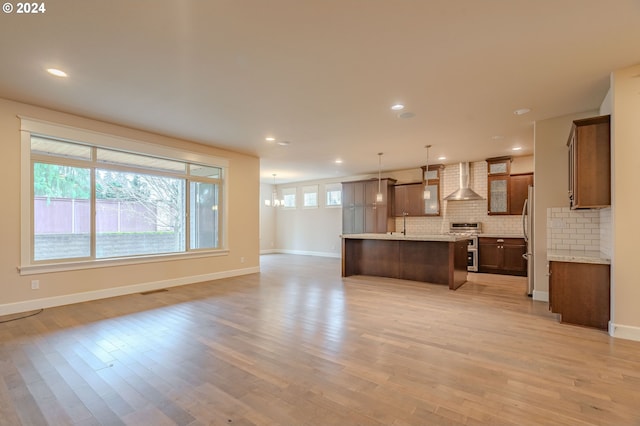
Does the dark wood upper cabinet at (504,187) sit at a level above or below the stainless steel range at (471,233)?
above

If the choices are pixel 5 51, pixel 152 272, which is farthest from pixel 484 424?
pixel 152 272

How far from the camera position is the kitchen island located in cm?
570

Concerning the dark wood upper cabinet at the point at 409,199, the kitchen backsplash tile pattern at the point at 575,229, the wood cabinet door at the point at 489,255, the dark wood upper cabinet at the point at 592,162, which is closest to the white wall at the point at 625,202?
the dark wood upper cabinet at the point at 592,162

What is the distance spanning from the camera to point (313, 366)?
254cm

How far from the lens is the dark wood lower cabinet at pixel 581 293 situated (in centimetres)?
339

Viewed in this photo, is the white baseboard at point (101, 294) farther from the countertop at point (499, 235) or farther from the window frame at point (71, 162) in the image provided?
the countertop at point (499, 235)

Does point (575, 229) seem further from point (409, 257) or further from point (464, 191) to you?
point (464, 191)

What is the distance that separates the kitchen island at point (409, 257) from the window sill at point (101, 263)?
3167 mm

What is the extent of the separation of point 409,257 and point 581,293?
2.96 m

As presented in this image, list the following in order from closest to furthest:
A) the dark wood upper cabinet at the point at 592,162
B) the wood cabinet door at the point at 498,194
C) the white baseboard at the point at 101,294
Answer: the dark wood upper cabinet at the point at 592,162, the white baseboard at the point at 101,294, the wood cabinet door at the point at 498,194

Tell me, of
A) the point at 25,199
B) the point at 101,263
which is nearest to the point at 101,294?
the point at 101,263

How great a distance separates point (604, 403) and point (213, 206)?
6410 mm

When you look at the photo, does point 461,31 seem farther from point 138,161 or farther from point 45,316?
point 45,316

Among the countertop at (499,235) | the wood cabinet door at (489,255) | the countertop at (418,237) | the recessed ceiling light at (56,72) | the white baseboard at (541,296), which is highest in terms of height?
the recessed ceiling light at (56,72)
